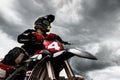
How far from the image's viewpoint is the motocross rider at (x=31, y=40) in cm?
851

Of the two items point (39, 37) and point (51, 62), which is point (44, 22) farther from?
point (51, 62)

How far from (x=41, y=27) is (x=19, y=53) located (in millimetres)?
846

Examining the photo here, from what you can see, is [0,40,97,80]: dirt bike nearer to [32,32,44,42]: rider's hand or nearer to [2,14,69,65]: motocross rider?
[32,32,44,42]: rider's hand

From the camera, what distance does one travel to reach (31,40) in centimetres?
868

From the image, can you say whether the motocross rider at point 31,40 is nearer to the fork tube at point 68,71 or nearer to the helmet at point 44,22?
the helmet at point 44,22

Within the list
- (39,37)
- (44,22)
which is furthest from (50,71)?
(44,22)

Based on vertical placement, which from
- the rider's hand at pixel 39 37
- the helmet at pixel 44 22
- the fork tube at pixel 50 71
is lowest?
the fork tube at pixel 50 71

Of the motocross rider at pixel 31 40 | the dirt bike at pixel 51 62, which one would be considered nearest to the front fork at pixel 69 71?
the dirt bike at pixel 51 62

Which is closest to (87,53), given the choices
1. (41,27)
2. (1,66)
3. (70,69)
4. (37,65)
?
(70,69)

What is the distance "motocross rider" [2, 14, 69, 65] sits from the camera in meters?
8.51

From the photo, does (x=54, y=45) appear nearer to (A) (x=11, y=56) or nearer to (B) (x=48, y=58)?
(B) (x=48, y=58)

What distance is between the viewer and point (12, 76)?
8.70 m

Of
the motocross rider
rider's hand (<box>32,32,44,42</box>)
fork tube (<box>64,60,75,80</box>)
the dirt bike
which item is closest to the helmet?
the motocross rider

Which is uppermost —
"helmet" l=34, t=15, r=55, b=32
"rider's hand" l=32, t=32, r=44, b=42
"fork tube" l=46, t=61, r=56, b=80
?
"helmet" l=34, t=15, r=55, b=32
